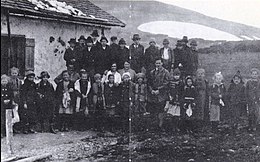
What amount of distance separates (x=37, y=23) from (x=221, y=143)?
356cm

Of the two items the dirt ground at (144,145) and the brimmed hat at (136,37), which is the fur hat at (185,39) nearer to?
the brimmed hat at (136,37)

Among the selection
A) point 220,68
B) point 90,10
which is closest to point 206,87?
point 220,68

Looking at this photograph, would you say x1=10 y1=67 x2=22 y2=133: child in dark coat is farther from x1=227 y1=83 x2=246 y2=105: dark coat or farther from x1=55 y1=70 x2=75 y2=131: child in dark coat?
x1=227 y1=83 x2=246 y2=105: dark coat

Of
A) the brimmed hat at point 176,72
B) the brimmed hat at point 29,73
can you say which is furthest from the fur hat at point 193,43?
the brimmed hat at point 29,73

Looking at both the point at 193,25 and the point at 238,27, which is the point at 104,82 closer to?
the point at 193,25

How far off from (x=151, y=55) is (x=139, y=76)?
0.43 metres

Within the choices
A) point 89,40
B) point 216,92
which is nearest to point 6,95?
point 89,40

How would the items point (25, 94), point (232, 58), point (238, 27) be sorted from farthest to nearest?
1. point (232, 58)
2. point (238, 27)
3. point (25, 94)

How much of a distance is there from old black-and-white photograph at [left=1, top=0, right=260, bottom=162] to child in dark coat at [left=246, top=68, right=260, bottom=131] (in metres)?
0.02

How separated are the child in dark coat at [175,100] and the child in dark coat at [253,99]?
41.9 inches

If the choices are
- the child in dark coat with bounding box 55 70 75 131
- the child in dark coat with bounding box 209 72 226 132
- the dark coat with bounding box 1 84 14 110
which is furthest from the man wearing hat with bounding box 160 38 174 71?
the dark coat with bounding box 1 84 14 110

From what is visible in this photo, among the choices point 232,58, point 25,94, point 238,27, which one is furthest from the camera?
point 232,58

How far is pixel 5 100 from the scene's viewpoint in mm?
5227

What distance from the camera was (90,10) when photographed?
6.84 m
